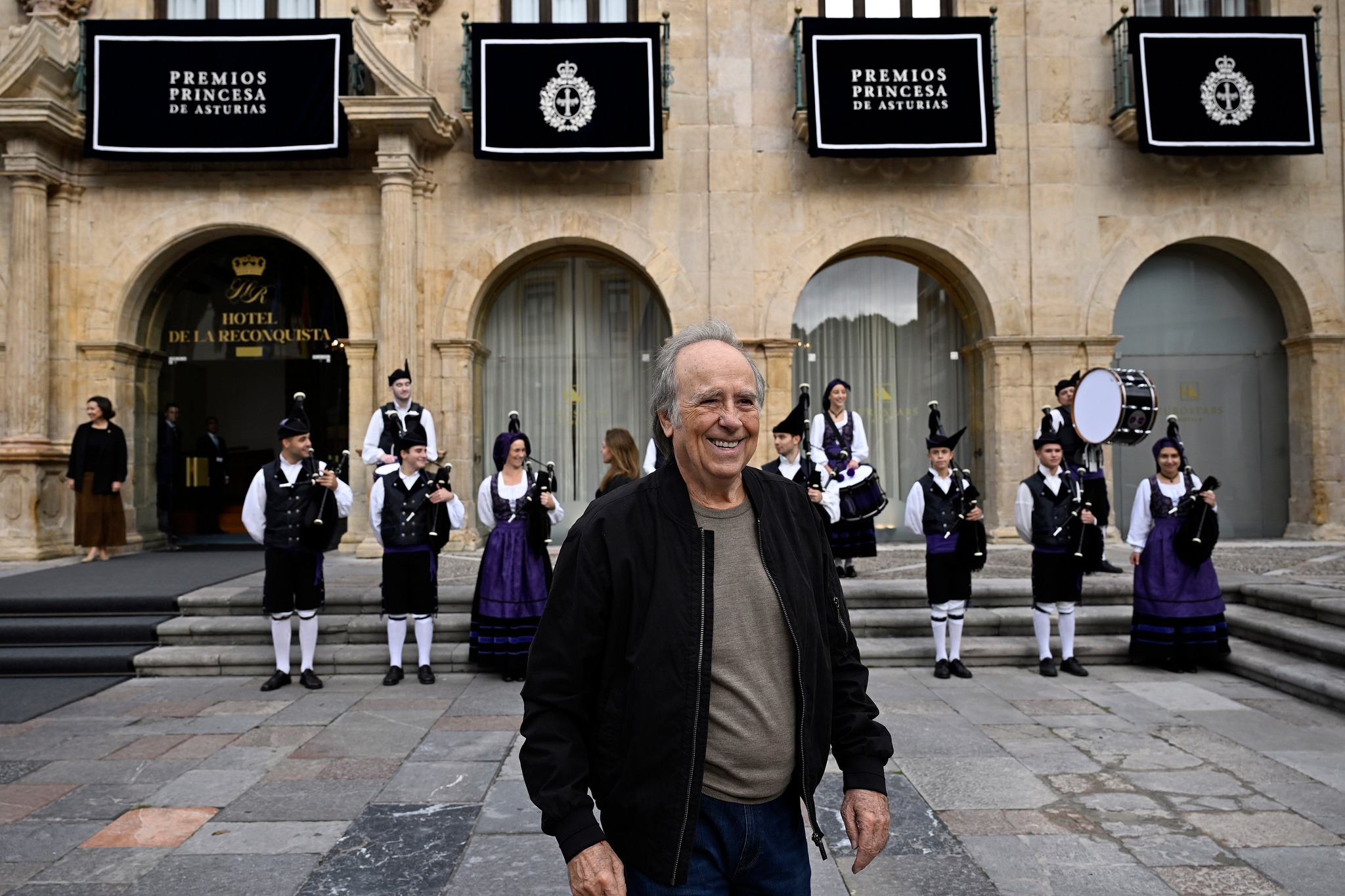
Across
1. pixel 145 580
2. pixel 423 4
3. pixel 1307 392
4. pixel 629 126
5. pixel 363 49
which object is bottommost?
pixel 145 580

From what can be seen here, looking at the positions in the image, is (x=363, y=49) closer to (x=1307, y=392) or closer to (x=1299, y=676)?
(x=1299, y=676)

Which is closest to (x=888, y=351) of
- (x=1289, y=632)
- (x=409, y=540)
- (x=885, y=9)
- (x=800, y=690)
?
(x=885, y=9)

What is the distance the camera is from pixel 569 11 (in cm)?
1409

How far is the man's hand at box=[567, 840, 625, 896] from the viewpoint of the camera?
78.5 inches

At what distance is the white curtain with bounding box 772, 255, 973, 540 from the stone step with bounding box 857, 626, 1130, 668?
622 cm

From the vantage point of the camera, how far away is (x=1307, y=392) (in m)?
13.8

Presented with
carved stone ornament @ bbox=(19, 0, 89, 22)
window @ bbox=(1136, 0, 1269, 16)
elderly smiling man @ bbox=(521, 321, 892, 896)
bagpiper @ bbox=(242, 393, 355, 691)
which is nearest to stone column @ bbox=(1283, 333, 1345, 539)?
window @ bbox=(1136, 0, 1269, 16)

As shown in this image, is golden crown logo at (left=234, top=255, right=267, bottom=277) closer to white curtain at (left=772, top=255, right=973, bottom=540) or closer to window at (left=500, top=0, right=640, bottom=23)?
window at (left=500, top=0, right=640, bottom=23)

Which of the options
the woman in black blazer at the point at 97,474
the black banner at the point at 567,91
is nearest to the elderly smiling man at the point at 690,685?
the black banner at the point at 567,91

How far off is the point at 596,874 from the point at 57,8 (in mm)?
15805

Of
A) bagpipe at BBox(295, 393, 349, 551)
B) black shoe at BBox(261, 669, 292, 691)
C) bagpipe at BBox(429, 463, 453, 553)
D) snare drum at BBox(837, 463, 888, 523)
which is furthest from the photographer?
snare drum at BBox(837, 463, 888, 523)

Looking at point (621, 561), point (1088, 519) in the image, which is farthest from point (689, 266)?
point (621, 561)

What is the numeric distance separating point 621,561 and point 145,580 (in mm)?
9810

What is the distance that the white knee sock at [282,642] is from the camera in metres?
7.75
